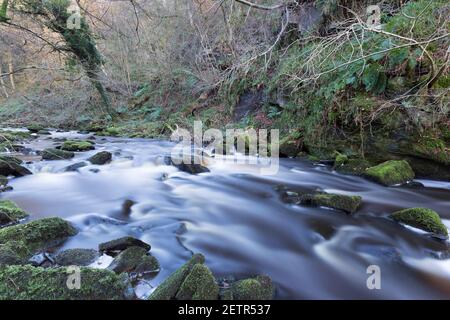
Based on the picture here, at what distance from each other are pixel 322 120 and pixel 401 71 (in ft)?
5.73

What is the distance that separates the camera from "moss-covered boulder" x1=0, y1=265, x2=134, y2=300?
2.35 meters

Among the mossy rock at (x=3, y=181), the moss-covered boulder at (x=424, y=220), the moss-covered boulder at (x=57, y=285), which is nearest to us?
the moss-covered boulder at (x=57, y=285)

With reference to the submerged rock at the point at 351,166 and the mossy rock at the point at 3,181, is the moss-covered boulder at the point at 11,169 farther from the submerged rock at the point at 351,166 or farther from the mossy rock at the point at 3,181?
the submerged rock at the point at 351,166

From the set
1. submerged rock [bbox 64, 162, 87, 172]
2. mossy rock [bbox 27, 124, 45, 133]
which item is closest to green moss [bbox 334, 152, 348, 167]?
submerged rock [bbox 64, 162, 87, 172]

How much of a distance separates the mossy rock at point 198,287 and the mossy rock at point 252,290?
164mm

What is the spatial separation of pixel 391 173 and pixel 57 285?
5.05m

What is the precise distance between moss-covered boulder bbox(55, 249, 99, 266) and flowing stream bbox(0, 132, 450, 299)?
0.31 metres

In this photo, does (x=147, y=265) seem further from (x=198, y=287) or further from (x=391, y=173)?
(x=391, y=173)

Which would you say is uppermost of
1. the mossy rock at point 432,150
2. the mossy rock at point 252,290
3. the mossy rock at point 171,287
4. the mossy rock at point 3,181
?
the mossy rock at point 432,150

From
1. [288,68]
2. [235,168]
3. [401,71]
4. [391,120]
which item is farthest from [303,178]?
[288,68]

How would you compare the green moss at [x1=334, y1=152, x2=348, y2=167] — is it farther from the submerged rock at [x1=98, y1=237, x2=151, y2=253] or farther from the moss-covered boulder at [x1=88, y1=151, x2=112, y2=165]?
the moss-covered boulder at [x1=88, y1=151, x2=112, y2=165]

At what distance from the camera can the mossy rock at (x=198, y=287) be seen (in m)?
2.43

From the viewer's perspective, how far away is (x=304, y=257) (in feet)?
11.0

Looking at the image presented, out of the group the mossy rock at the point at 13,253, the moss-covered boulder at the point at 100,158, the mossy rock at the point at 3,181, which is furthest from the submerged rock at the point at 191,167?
the mossy rock at the point at 13,253
